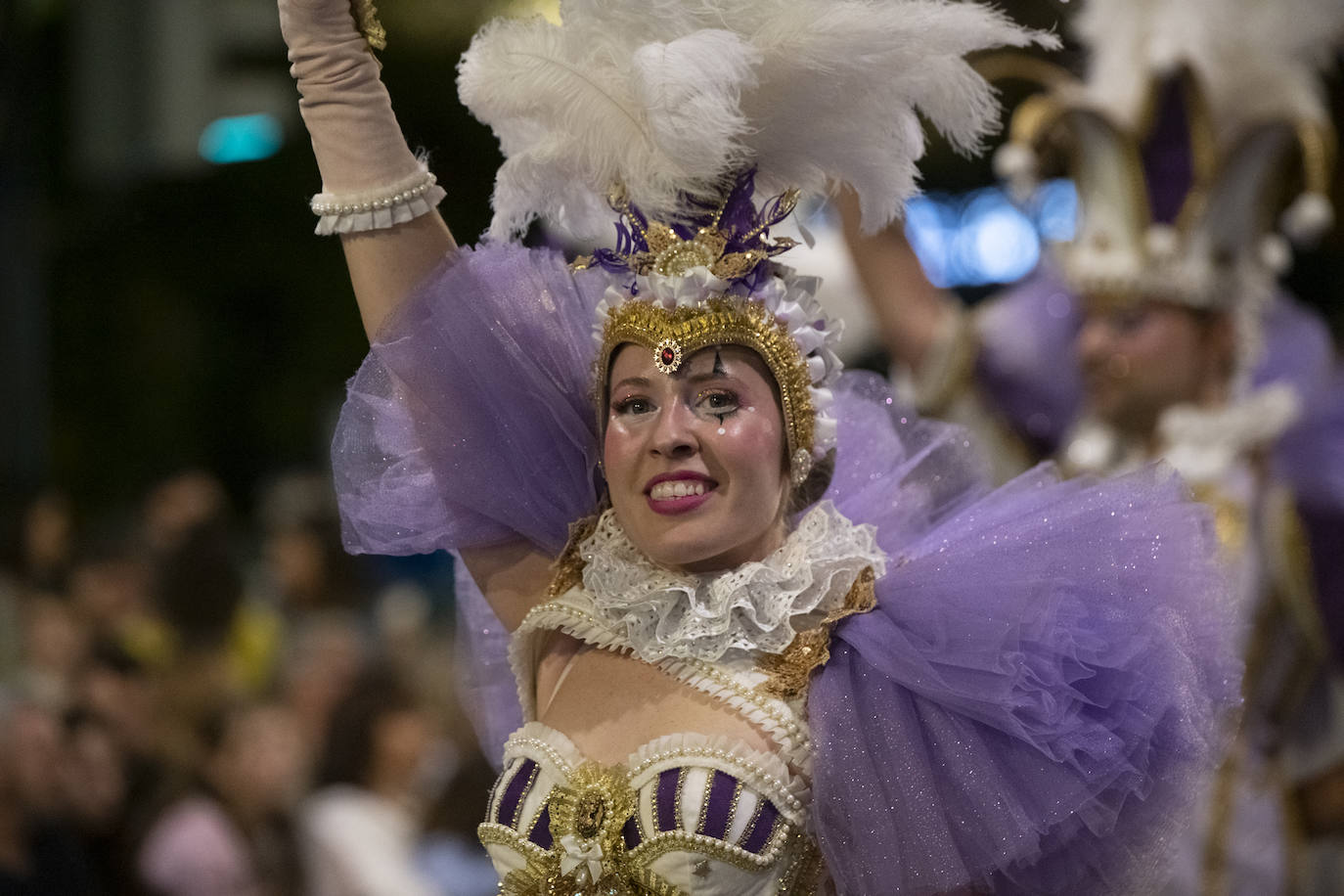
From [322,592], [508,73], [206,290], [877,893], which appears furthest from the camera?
[206,290]

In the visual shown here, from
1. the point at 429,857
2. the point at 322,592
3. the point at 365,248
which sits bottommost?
the point at 322,592

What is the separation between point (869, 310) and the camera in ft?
13.1

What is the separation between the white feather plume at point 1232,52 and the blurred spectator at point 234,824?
108 inches

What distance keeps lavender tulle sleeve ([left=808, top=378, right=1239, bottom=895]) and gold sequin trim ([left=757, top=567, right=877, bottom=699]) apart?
18mm

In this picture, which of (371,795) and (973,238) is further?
(973,238)

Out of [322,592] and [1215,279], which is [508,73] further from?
[322,592]

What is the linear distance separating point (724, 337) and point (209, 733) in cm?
281

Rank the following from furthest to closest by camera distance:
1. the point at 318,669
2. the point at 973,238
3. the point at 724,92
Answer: the point at 973,238 < the point at 318,669 < the point at 724,92

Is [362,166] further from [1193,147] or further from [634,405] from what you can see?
[1193,147]

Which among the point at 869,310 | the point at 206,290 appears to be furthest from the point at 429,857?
the point at 206,290

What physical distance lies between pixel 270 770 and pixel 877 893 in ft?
8.38

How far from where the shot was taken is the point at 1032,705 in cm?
190

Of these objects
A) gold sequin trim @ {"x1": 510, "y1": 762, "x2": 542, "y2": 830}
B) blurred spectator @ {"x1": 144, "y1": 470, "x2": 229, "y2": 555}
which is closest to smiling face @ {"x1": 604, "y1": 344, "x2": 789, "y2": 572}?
gold sequin trim @ {"x1": 510, "y1": 762, "x2": 542, "y2": 830}

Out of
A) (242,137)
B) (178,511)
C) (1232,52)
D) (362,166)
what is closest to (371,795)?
(178,511)
